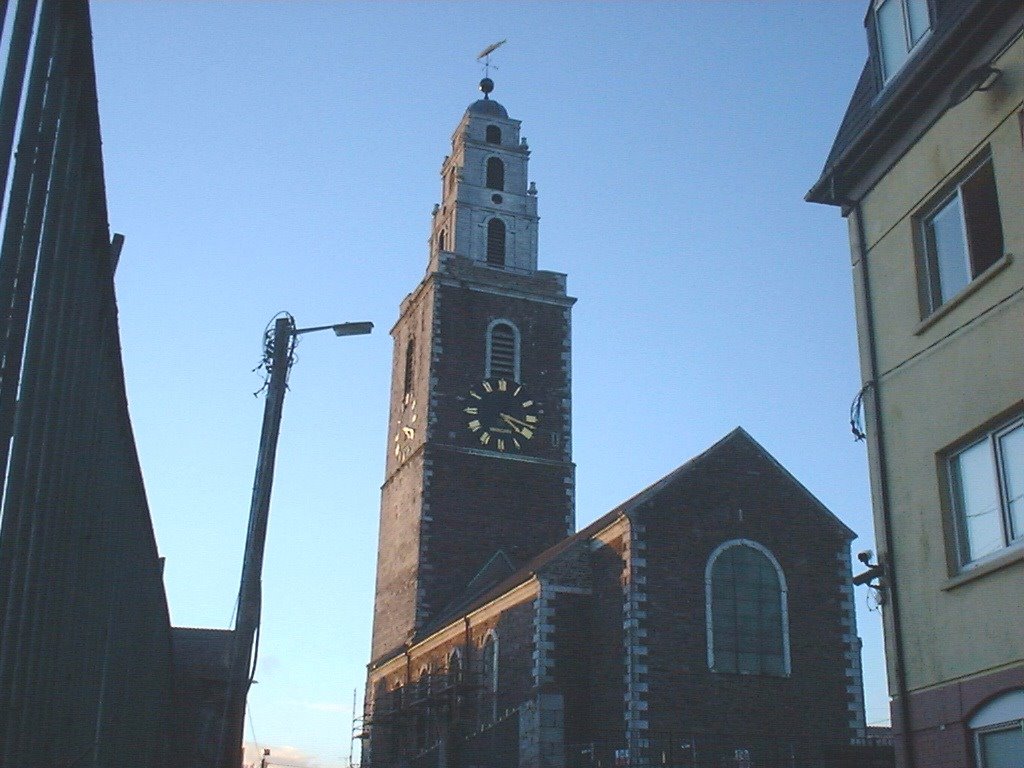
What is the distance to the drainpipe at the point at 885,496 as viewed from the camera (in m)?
11.7

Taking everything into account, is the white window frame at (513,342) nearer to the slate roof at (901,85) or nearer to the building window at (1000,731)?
the slate roof at (901,85)

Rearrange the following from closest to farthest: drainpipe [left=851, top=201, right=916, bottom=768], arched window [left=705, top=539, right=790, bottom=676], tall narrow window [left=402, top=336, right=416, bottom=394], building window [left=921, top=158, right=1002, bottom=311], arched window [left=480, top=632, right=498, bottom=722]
→ building window [left=921, top=158, right=1002, bottom=311], drainpipe [left=851, top=201, right=916, bottom=768], arched window [left=705, top=539, right=790, bottom=676], arched window [left=480, top=632, right=498, bottom=722], tall narrow window [left=402, top=336, right=416, bottom=394]

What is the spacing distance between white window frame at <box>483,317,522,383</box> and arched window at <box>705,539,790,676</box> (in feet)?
47.9

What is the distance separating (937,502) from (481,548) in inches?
1161

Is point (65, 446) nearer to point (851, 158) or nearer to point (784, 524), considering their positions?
point (851, 158)

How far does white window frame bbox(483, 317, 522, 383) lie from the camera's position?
4222 centimetres

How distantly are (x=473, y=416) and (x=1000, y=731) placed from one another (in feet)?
104

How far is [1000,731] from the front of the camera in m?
10.2

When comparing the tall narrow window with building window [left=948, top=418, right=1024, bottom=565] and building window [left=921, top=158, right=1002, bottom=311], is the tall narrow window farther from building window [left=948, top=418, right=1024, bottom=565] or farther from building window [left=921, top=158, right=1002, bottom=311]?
building window [left=948, top=418, right=1024, bottom=565]

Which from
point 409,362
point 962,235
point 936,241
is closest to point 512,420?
point 409,362

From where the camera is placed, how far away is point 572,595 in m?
29.7

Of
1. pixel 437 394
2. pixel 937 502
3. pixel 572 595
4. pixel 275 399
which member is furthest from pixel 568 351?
pixel 937 502

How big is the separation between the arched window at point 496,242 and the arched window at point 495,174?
1622 mm

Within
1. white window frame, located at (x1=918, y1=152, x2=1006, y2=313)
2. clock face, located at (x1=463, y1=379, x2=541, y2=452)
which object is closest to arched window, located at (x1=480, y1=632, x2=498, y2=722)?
clock face, located at (x1=463, y1=379, x2=541, y2=452)
